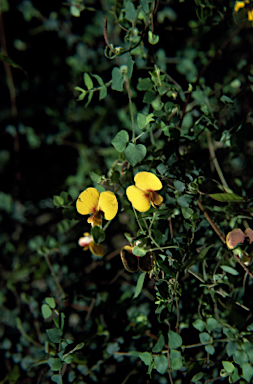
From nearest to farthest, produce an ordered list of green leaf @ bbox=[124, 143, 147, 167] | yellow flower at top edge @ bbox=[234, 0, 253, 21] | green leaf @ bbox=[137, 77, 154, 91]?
1. green leaf @ bbox=[124, 143, 147, 167]
2. green leaf @ bbox=[137, 77, 154, 91]
3. yellow flower at top edge @ bbox=[234, 0, 253, 21]

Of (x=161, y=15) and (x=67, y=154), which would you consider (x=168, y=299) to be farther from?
(x=161, y=15)

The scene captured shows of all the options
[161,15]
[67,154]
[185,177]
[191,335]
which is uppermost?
[161,15]

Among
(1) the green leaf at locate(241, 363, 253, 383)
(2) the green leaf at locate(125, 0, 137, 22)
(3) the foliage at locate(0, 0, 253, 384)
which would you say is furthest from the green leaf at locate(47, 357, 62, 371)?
(2) the green leaf at locate(125, 0, 137, 22)

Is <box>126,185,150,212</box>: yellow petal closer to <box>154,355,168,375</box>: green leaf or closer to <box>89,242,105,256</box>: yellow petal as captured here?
<box>89,242,105,256</box>: yellow petal

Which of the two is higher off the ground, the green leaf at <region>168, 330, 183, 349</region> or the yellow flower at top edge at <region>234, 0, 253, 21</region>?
the yellow flower at top edge at <region>234, 0, 253, 21</region>

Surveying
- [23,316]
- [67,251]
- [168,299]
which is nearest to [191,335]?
[168,299]

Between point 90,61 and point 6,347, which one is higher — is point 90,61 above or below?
above

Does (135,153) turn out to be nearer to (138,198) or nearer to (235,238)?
(138,198)

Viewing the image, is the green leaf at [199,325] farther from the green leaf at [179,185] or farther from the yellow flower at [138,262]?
the green leaf at [179,185]
